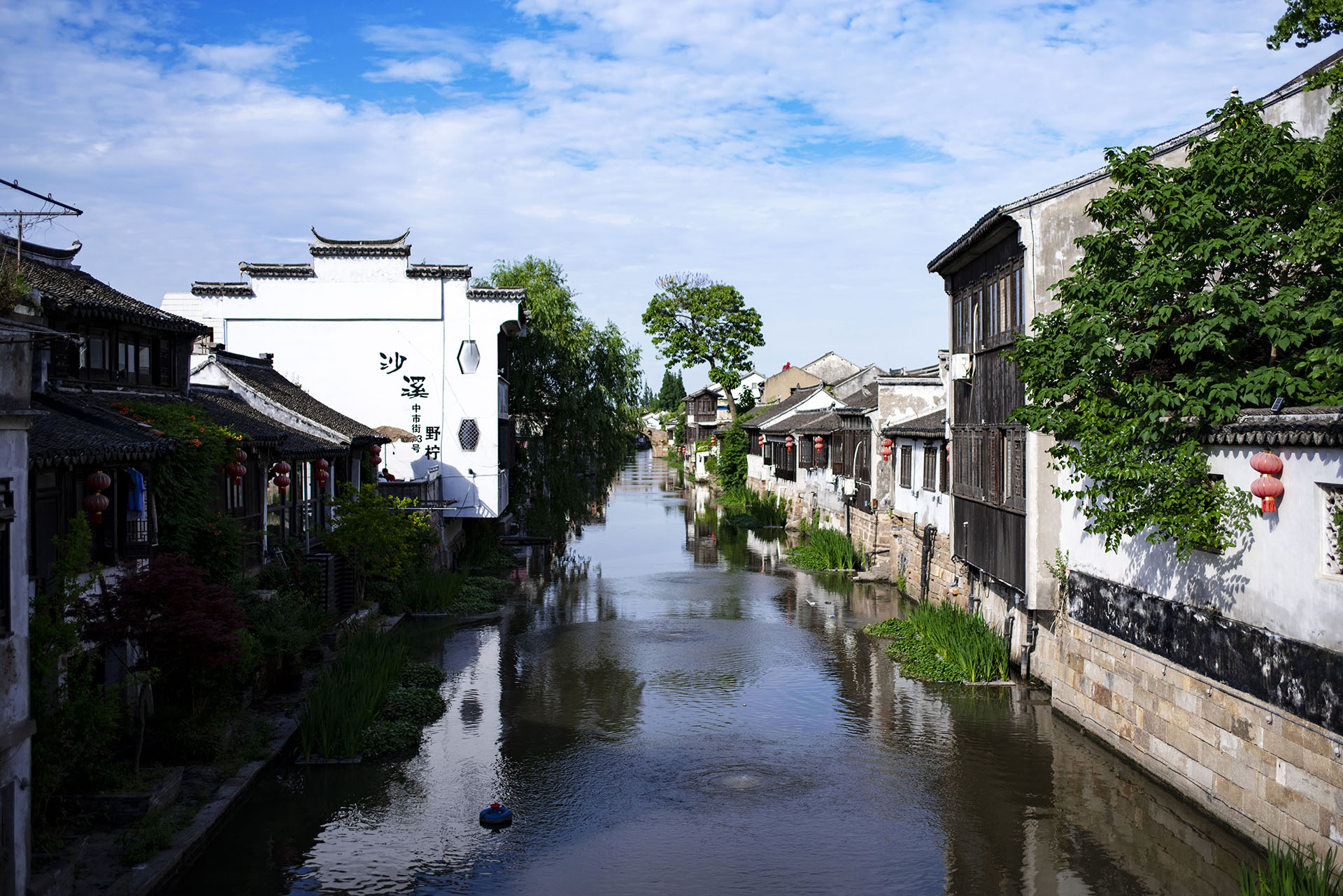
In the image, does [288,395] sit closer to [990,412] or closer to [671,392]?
[990,412]

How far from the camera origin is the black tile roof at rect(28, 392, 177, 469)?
38.5 ft

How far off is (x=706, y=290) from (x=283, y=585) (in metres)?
55.2

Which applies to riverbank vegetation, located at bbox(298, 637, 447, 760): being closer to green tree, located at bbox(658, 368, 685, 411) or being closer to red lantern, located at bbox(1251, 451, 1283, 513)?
red lantern, located at bbox(1251, 451, 1283, 513)

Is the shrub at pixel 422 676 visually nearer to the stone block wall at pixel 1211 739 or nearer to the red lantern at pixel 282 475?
the red lantern at pixel 282 475

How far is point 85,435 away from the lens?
1309cm

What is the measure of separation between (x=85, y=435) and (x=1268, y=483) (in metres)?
13.7

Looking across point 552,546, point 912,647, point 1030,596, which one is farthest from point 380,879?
point 552,546

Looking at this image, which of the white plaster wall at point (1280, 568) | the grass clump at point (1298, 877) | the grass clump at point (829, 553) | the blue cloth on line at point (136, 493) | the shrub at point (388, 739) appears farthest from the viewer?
the grass clump at point (829, 553)

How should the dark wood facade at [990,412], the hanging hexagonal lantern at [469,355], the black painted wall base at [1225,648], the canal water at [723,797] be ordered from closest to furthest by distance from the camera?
the black painted wall base at [1225,648] → the canal water at [723,797] → the dark wood facade at [990,412] → the hanging hexagonal lantern at [469,355]

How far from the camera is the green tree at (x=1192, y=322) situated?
12.1 metres

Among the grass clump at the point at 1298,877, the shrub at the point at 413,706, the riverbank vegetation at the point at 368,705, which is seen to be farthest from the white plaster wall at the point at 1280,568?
the shrub at the point at 413,706

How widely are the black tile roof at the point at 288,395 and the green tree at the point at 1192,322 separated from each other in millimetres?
18251

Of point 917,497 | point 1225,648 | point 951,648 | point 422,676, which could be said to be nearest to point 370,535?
point 422,676

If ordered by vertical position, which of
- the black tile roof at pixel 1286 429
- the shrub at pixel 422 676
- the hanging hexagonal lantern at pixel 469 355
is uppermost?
the hanging hexagonal lantern at pixel 469 355
